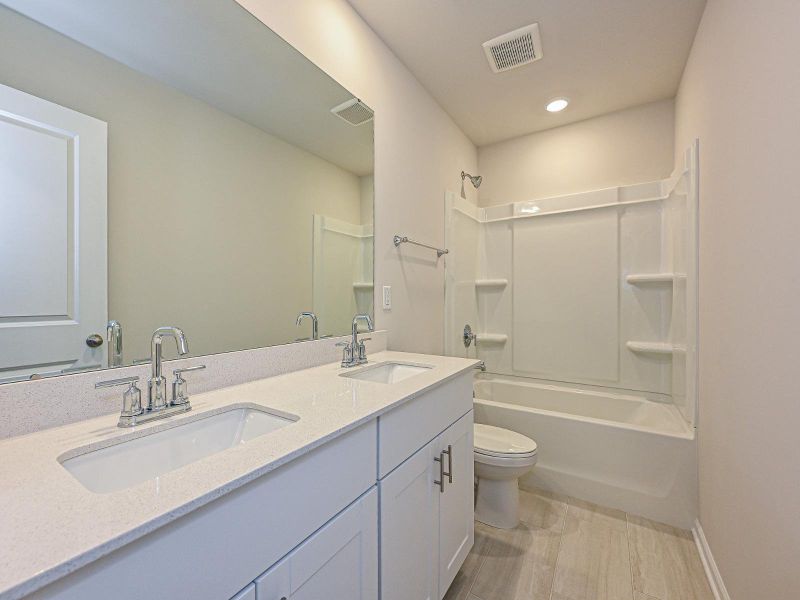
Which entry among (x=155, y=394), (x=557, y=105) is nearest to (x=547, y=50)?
(x=557, y=105)

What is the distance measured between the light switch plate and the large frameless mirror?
0.40 meters

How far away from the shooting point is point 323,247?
153cm

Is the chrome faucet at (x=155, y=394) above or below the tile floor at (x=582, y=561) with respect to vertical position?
above

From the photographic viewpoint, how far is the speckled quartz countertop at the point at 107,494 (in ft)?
1.28

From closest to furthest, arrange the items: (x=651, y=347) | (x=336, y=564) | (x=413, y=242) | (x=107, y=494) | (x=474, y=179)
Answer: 1. (x=107, y=494)
2. (x=336, y=564)
3. (x=413, y=242)
4. (x=651, y=347)
5. (x=474, y=179)

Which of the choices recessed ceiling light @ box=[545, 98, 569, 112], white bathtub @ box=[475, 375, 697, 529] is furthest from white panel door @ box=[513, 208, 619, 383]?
recessed ceiling light @ box=[545, 98, 569, 112]

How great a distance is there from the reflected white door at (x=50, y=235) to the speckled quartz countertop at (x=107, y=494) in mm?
198

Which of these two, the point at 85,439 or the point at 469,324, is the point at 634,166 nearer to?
the point at 469,324

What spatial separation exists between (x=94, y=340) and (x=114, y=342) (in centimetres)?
4

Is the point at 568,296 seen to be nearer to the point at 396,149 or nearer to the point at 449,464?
the point at 396,149

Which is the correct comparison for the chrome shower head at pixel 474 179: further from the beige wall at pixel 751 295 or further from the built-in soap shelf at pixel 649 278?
the beige wall at pixel 751 295

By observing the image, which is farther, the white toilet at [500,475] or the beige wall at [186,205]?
the white toilet at [500,475]

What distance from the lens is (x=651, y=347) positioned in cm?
235

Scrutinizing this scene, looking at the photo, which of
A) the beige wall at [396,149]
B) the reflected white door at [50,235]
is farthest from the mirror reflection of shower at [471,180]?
the reflected white door at [50,235]
